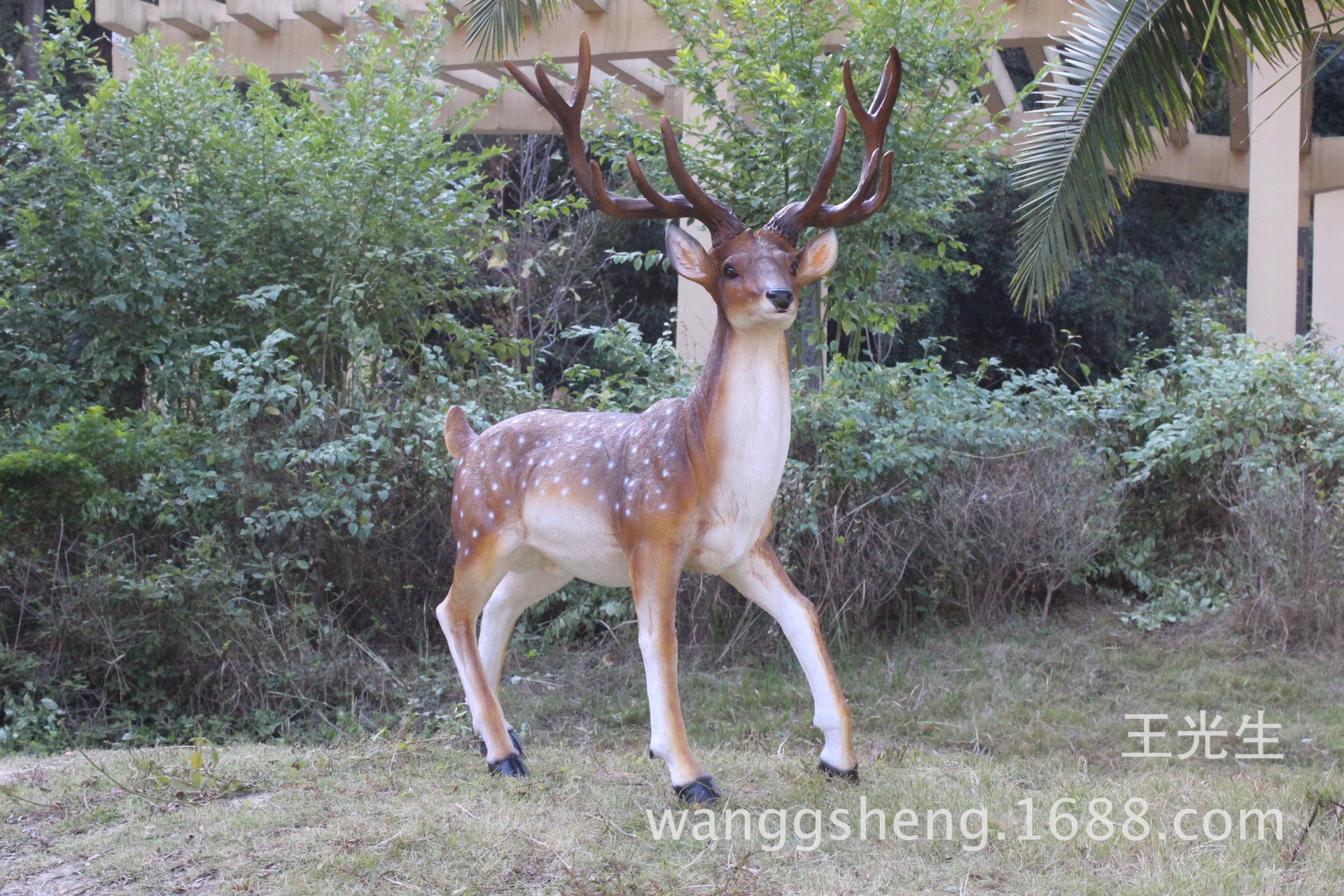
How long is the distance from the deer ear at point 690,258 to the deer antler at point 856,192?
0.76 ft

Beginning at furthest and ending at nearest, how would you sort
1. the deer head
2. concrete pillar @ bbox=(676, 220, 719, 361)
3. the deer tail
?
concrete pillar @ bbox=(676, 220, 719, 361), the deer tail, the deer head

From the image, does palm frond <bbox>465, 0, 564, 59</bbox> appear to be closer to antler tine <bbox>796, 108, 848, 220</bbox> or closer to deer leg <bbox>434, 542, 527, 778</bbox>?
antler tine <bbox>796, 108, 848, 220</bbox>

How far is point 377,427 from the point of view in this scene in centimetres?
704

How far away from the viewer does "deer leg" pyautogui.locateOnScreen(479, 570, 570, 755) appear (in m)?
4.82

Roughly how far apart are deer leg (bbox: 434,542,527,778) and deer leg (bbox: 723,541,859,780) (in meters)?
0.90

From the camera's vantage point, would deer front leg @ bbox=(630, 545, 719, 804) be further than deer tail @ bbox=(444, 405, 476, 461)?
No

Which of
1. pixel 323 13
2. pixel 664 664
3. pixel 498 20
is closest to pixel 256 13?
pixel 323 13

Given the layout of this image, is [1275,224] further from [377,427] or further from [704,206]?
[704,206]

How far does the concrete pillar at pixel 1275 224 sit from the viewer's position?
439 inches

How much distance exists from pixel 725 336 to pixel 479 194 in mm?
4777

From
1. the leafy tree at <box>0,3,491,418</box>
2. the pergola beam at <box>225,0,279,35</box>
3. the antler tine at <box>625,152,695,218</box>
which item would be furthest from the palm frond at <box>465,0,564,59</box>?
the pergola beam at <box>225,0,279,35</box>

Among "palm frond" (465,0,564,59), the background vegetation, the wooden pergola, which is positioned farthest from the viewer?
the wooden pergola

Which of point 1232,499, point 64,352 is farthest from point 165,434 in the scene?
point 1232,499

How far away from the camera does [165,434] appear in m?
6.86
